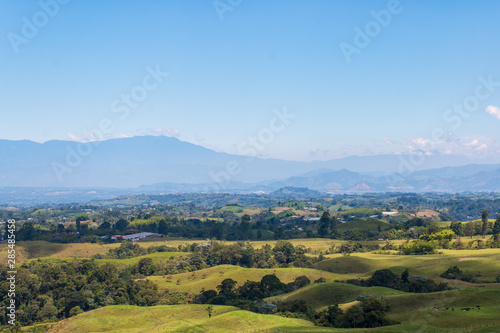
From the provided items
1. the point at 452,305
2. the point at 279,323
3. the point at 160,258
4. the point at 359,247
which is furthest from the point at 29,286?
the point at 359,247

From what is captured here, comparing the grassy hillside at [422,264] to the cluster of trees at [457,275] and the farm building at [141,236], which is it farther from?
the farm building at [141,236]

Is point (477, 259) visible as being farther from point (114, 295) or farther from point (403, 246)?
point (114, 295)

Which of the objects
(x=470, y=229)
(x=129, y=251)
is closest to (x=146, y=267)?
(x=129, y=251)

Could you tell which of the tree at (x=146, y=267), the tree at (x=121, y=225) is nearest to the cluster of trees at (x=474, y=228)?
the tree at (x=146, y=267)

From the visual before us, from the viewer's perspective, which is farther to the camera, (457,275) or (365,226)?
(365,226)

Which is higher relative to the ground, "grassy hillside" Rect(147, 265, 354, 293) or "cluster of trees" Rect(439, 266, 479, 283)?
"cluster of trees" Rect(439, 266, 479, 283)

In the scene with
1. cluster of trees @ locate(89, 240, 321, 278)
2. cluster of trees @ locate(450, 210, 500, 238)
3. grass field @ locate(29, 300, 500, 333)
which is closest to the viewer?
grass field @ locate(29, 300, 500, 333)

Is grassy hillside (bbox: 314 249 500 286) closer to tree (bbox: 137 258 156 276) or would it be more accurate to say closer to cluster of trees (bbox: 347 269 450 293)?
cluster of trees (bbox: 347 269 450 293)

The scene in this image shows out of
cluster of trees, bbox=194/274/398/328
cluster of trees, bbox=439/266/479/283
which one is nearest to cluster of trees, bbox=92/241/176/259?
cluster of trees, bbox=194/274/398/328

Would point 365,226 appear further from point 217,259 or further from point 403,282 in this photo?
point 403,282
